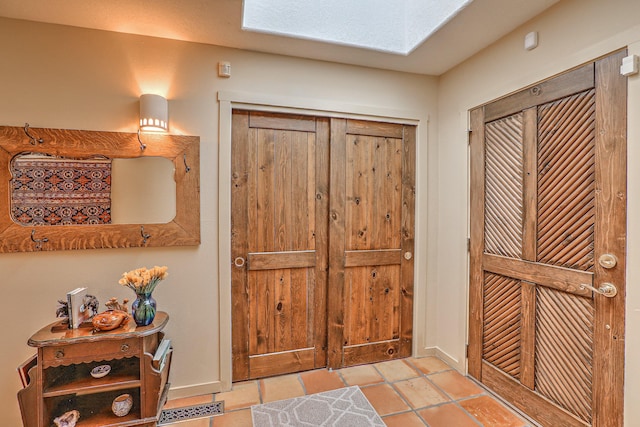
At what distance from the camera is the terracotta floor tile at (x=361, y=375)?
2.53 meters

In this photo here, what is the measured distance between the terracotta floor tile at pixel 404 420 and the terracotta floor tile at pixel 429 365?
24.1 inches

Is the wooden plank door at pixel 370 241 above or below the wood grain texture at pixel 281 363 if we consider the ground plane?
above

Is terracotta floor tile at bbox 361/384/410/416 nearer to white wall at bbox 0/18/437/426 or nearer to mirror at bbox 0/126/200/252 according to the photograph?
white wall at bbox 0/18/437/426

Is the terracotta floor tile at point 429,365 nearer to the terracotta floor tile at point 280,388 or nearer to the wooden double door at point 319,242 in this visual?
the wooden double door at point 319,242

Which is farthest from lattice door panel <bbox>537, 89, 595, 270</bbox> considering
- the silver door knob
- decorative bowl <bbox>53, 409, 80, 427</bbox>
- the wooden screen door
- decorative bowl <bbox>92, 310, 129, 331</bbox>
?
decorative bowl <bbox>53, 409, 80, 427</bbox>

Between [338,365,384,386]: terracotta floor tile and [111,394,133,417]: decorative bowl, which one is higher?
[111,394,133,417]: decorative bowl

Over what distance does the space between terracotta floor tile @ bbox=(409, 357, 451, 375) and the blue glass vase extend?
218cm

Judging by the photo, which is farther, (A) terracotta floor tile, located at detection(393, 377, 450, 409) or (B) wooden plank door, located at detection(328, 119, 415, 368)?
(B) wooden plank door, located at detection(328, 119, 415, 368)

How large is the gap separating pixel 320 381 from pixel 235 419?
2.37 ft

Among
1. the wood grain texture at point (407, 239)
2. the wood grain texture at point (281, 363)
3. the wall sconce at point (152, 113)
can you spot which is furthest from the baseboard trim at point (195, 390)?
the wall sconce at point (152, 113)

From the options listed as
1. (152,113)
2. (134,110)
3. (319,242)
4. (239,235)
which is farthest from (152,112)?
(319,242)

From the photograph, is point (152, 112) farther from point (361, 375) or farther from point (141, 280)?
point (361, 375)

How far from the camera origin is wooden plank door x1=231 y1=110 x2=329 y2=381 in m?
2.48

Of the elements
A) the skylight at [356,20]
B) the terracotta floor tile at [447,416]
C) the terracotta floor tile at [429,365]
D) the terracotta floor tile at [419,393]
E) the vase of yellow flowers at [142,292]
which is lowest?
the terracotta floor tile at [447,416]
